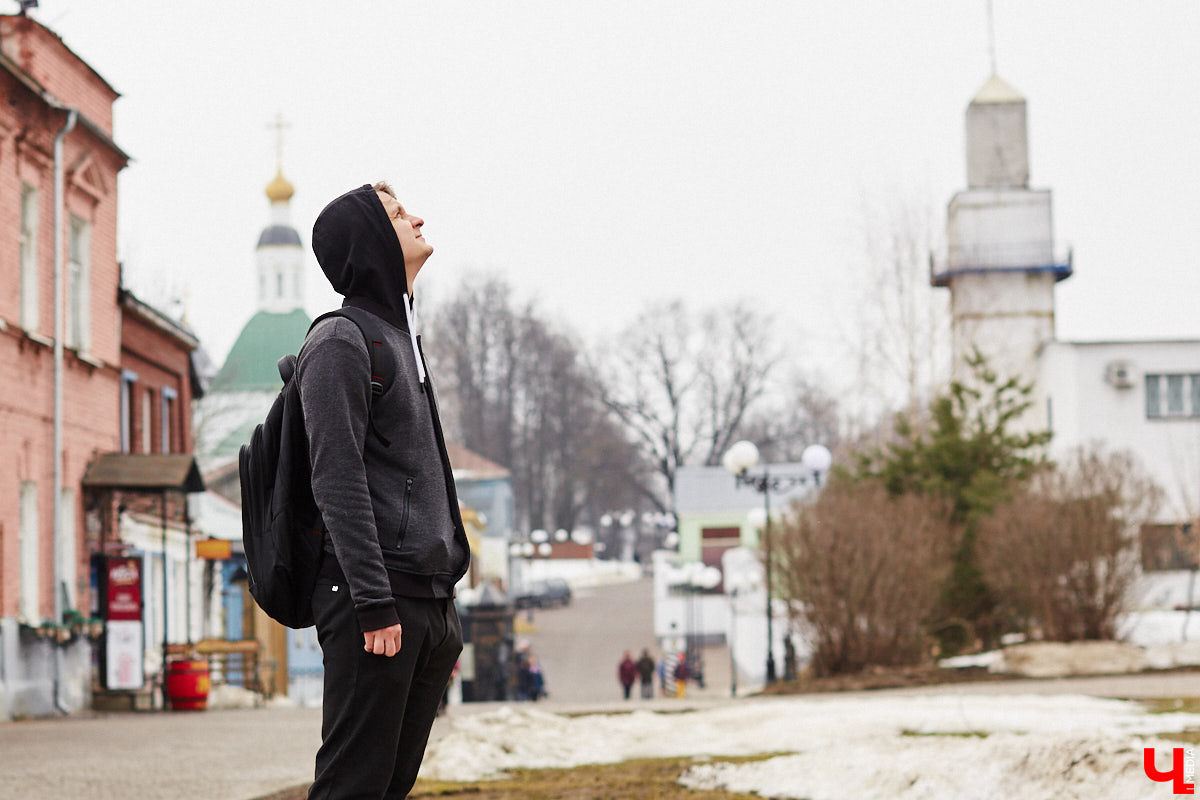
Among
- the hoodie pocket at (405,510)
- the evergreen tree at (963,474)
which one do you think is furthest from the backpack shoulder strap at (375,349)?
the evergreen tree at (963,474)

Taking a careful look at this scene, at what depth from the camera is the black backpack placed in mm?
4031

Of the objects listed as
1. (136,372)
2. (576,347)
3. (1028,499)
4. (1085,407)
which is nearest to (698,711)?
(1028,499)

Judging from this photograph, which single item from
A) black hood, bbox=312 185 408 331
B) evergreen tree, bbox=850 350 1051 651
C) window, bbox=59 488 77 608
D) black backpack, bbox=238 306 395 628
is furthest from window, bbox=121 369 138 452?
black backpack, bbox=238 306 395 628

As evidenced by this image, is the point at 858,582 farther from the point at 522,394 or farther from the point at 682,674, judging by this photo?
the point at 522,394

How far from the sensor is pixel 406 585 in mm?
4004

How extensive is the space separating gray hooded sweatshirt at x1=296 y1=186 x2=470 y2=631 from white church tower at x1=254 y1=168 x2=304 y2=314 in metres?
37.5

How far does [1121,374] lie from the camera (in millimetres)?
42156

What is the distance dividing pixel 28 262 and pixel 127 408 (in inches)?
242

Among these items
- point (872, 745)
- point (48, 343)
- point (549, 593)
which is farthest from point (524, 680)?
point (549, 593)

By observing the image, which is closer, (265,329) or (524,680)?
(524,680)

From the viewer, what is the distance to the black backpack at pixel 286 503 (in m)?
4.03

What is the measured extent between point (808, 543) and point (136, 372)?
484 inches

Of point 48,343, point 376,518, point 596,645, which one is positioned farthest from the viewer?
point 596,645

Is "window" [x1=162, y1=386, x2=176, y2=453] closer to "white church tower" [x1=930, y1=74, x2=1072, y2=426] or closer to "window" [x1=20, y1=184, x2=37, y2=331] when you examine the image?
"window" [x1=20, y1=184, x2=37, y2=331]
